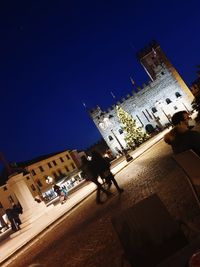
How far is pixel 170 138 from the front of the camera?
4469mm

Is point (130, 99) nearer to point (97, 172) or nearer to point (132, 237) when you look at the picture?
point (97, 172)

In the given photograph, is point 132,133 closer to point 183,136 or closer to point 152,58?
point 152,58

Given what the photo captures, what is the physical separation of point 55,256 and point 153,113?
51.8m

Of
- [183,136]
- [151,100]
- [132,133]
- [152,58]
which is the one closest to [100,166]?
[183,136]

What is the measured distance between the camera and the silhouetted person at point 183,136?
4.19 metres

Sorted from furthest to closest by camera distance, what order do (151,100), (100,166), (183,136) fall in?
(151,100), (100,166), (183,136)

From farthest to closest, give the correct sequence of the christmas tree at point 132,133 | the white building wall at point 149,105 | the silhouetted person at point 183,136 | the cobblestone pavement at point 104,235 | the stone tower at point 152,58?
the stone tower at point 152,58 → the white building wall at point 149,105 → the christmas tree at point 132,133 → the cobblestone pavement at point 104,235 → the silhouetted person at point 183,136

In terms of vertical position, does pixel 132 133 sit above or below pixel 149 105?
below

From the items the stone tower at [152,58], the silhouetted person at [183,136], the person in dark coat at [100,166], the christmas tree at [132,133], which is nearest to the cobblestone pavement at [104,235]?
the silhouetted person at [183,136]

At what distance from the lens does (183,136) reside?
4.24 m

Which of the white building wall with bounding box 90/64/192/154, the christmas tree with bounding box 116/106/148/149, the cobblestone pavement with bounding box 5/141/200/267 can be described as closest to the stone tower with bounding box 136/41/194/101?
the white building wall with bounding box 90/64/192/154

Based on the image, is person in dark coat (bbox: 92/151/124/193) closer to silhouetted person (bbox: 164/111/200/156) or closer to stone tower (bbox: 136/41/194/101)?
silhouetted person (bbox: 164/111/200/156)

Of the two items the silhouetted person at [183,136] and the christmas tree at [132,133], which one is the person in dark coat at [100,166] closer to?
the silhouetted person at [183,136]

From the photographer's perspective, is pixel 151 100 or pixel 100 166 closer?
pixel 100 166
